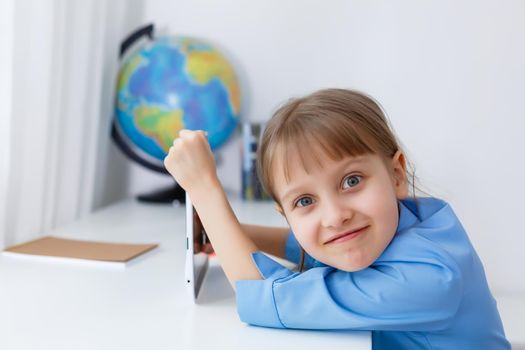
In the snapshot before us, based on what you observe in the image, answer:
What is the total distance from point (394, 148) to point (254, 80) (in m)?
Result: 0.93

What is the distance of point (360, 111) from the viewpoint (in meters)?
0.71

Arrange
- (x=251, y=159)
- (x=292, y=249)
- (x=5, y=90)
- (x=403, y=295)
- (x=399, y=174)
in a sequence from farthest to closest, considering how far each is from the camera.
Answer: (x=251, y=159), (x=5, y=90), (x=292, y=249), (x=399, y=174), (x=403, y=295)

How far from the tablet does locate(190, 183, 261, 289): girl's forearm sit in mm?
18

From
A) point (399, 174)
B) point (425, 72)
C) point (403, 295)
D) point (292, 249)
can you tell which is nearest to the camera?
point (403, 295)

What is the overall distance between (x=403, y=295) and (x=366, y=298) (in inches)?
1.6

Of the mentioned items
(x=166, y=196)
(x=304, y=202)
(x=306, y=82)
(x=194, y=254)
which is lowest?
(x=166, y=196)

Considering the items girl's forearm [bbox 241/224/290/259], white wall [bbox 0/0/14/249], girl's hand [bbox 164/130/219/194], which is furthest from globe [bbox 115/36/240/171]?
girl's hand [bbox 164/130/219/194]

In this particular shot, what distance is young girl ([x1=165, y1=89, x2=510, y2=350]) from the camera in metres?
0.62

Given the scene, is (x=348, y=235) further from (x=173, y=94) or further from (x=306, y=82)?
(x=306, y=82)

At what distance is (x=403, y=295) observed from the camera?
0.61 meters

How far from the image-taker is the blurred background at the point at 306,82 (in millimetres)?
1168

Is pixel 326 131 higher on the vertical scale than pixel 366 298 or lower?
higher

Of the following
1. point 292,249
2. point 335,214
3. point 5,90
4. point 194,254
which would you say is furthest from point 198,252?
point 5,90

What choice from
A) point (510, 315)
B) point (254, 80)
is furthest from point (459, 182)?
point (254, 80)
